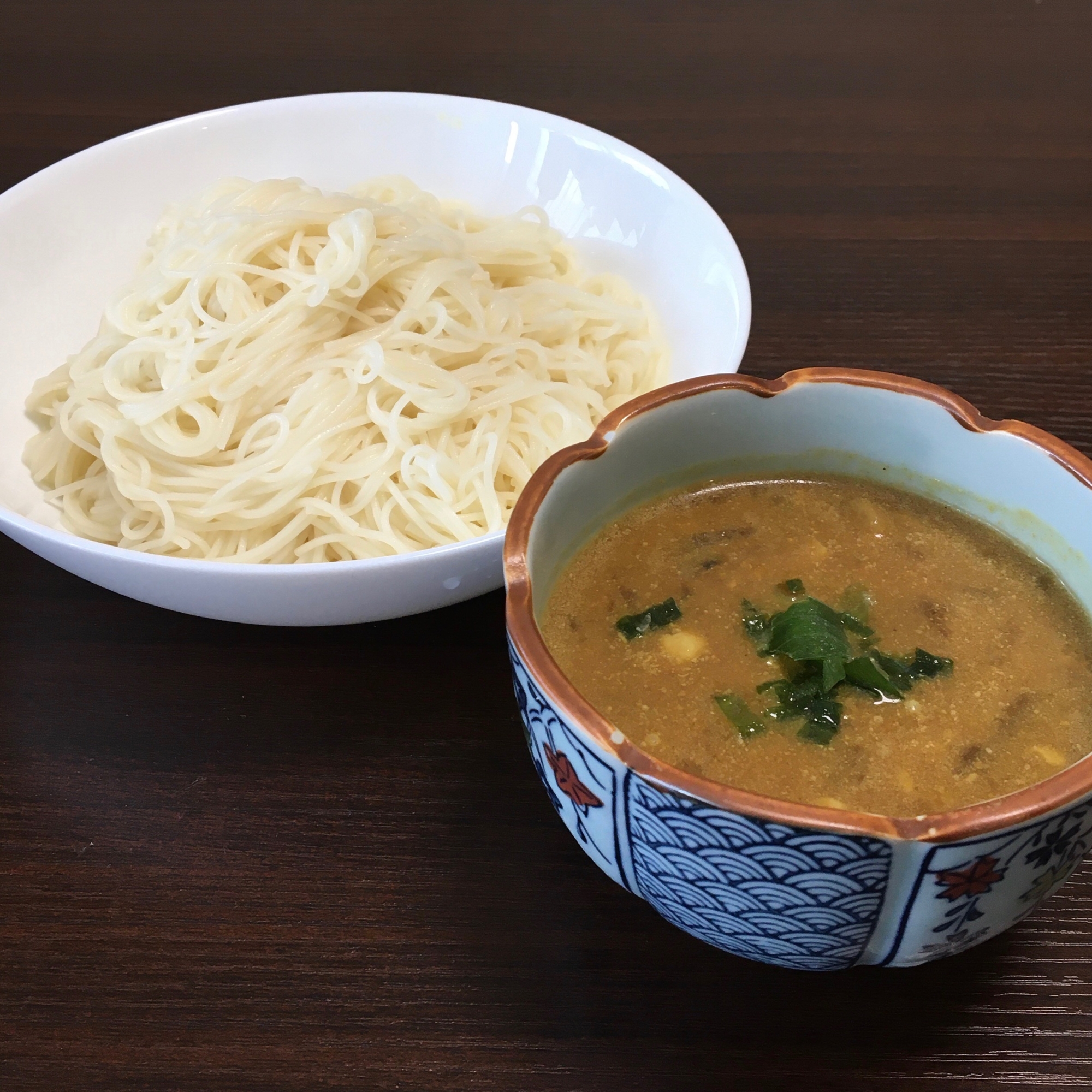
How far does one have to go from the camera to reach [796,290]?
247 cm

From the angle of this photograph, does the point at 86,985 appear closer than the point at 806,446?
Yes

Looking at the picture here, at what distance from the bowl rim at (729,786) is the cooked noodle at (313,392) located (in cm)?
58

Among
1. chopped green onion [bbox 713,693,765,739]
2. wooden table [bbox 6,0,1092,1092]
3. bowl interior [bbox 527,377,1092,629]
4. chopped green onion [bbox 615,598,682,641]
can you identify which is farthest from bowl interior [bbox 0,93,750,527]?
chopped green onion [bbox 713,693,765,739]

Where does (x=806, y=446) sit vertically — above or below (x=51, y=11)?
above

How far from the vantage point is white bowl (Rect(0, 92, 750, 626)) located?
4.85 ft

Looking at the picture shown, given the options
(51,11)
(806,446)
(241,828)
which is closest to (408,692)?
(241,828)

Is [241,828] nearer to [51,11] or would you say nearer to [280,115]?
[280,115]

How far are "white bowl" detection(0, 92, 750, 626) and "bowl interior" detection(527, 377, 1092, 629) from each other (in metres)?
0.21

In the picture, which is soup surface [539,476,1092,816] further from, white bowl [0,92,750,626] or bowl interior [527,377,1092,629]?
white bowl [0,92,750,626]

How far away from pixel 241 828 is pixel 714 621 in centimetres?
70

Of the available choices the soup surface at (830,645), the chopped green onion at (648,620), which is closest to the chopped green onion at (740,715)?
the soup surface at (830,645)

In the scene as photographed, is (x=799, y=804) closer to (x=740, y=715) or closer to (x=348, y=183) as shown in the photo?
(x=740, y=715)

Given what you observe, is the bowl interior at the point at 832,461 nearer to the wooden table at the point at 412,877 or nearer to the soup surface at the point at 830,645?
the soup surface at the point at 830,645

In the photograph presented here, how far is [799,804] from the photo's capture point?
94cm
